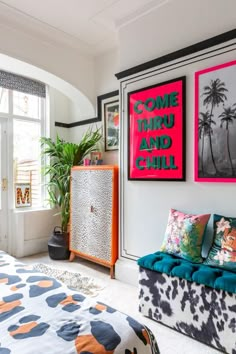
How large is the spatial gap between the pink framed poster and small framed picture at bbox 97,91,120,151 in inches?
30.0

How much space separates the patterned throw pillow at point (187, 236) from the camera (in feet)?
7.09

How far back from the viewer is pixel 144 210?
2.88 meters

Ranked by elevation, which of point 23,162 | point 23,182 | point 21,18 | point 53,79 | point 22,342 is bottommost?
point 22,342

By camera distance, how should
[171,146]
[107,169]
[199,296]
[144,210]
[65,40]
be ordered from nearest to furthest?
[199,296], [171,146], [144,210], [107,169], [65,40]

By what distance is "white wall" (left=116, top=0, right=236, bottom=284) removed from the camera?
2314mm

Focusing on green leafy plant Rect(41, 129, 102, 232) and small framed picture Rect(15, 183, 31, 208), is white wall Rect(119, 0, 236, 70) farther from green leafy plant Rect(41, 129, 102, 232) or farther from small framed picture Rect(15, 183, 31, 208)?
small framed picture Rect(15, 183, 31, 208)

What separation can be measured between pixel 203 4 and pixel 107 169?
190 cm

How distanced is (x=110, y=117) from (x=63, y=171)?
3.48 feet

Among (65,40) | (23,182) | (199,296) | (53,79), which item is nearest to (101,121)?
(53,79)

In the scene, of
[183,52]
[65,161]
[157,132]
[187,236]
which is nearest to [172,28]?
[183,52]

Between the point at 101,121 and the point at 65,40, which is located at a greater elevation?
the point at 65,40

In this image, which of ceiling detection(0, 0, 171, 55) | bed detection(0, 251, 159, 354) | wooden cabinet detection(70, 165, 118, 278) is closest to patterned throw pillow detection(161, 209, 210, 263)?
wooden cabinet detection(70, 165, 118, 278)

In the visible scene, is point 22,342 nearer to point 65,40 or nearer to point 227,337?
point 227,337

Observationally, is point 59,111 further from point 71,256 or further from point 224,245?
point 224,245
